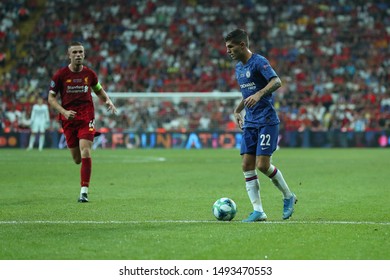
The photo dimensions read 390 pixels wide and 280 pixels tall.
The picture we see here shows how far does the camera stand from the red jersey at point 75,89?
47.3ft

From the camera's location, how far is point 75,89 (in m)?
14.4

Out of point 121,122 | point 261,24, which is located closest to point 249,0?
point 261,24

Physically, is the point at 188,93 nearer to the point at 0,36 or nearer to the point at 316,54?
the point at 316,54

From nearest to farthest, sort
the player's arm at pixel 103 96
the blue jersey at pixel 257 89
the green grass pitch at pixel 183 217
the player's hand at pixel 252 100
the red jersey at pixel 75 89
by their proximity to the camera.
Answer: the green grass pitch at pixel 183 217 → the player's hand at pixel 252 100 → the blue jersey at pixel 257 89 → the red jersey at pixel 75 89 → the player's arm at pixel 103 96

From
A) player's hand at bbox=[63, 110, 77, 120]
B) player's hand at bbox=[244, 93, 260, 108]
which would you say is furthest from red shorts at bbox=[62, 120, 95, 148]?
player's hand at bbox=[244, 93, 260, 108]

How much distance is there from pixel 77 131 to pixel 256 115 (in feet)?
14.7

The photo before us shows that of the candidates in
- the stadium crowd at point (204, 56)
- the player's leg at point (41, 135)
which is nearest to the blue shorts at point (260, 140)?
the player's leg at point (41, 135)

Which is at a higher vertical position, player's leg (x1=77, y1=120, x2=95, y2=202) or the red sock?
player's leg (x1=77, y1=120, x2=95, y2=202)

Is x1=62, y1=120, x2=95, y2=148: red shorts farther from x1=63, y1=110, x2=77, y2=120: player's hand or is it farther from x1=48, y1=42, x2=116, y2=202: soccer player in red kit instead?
x1=63, y1=110, x2=77, y2=120: player's hand

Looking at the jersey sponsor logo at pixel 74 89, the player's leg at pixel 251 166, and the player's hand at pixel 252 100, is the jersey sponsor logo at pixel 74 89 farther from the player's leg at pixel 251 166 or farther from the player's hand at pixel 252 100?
the player's hand at pixel 252 100

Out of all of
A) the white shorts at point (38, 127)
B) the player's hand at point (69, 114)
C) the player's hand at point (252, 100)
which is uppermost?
the player's hand at point (252, 100)

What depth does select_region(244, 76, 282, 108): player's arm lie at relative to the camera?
34.7 ft

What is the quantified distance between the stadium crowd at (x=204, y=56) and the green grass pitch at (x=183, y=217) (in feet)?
55.9

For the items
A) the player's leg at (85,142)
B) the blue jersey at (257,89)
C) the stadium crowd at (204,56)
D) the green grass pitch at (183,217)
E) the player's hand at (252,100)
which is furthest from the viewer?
the stadium crowd at (204,56)
